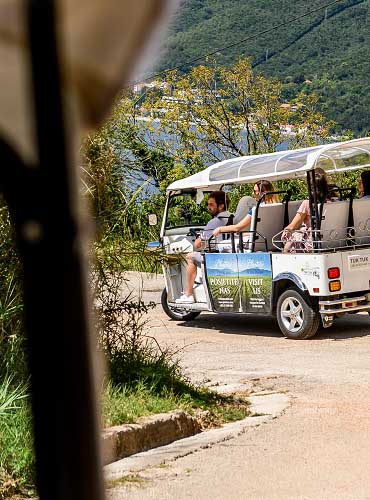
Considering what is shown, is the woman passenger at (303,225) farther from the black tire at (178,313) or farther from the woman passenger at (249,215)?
the black tire at (178,313)

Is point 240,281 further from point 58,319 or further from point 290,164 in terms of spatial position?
point 58,319

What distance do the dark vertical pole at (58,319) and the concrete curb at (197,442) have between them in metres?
3.89

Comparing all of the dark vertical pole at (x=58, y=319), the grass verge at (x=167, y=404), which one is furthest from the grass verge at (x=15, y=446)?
the dark vertical pole at (x=58, y=319)

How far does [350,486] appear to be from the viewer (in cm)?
495

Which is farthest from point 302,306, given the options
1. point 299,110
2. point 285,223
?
point 299,110

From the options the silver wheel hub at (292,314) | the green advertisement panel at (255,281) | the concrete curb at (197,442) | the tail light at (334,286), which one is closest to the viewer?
the concrete curb at (197,442)

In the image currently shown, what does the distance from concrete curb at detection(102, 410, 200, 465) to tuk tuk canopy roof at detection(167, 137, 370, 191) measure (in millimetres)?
4833

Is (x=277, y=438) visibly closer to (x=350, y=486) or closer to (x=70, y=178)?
(x=350, y=486)

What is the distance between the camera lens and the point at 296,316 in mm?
10695

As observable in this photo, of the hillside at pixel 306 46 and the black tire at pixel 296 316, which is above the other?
the hillside at pixel 306 46

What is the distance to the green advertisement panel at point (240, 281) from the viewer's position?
11.0m

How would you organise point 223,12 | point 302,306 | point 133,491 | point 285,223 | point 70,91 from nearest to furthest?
1. point 70,91
2. point 133,491
3. point 302,306
4. point 285,223
5. point 223,12

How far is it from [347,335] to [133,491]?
20.9 ft

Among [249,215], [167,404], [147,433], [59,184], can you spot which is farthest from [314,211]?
[59,184]
